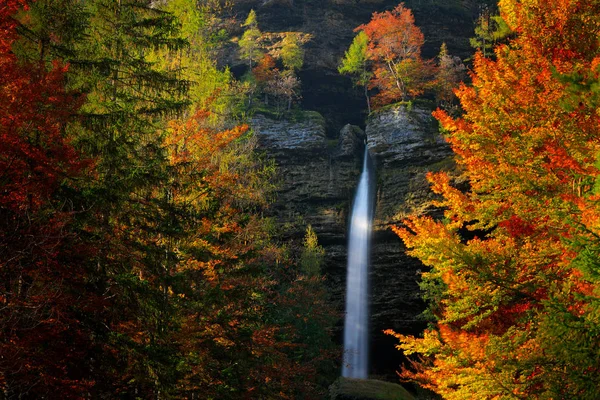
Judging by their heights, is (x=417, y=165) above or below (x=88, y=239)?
above

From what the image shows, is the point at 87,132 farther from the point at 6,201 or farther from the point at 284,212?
the point at 284,212

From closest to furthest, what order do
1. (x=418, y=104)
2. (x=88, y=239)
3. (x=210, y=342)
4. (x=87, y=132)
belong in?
(x=88, y=239) < (x=87, y=132) < (x=210, y=342) < (x=418, y=104)

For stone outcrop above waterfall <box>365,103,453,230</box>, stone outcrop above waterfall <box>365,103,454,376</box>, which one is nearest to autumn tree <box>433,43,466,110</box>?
stone outcrop above waterfall <box>365,103,454,376</box>

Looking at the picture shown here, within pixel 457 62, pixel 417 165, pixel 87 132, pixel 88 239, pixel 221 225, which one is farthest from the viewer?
pixel 457 62

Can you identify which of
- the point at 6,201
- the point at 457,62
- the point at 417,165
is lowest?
the point at 6,201

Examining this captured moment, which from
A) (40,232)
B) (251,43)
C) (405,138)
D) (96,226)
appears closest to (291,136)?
(405,138)

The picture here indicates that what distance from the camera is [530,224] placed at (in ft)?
28.9

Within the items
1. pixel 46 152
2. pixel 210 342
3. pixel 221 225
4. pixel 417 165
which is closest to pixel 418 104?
pixel 417 165

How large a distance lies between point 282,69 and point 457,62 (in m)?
18.7

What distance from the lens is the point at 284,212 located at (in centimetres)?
3838

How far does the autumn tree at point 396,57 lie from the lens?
41375 mm

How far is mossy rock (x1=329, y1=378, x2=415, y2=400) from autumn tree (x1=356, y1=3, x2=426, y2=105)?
2719 cm

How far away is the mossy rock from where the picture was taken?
835 inches

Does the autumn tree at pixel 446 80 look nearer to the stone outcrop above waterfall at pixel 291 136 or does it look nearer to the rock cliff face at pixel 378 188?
the rock cliff face at pixel 378 188
